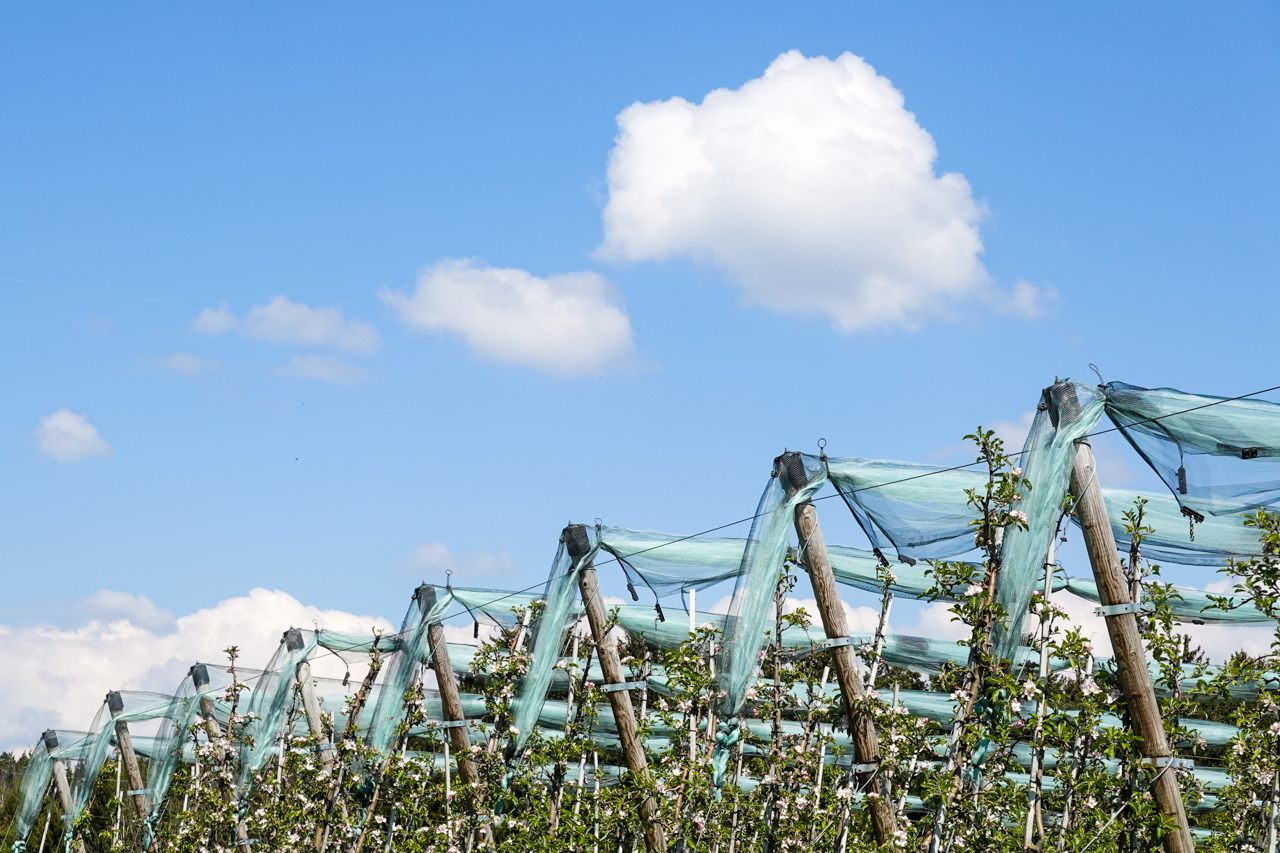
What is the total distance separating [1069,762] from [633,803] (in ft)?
9.48

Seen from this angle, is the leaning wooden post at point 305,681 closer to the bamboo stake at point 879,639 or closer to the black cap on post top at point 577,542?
the black cap on post top at point 577,542

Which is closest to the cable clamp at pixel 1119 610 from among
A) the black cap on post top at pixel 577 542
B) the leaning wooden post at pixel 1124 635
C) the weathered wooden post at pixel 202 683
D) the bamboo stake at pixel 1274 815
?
the leaning wooden post at pixel 1124 635

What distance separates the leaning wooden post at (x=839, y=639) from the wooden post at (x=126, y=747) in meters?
10.2

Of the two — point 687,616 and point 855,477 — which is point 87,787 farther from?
point 855,477

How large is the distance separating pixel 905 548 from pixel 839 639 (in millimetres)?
721

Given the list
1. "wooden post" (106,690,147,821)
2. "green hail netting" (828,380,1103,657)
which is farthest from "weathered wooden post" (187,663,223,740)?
"green hail netting" (828,380,1103,657)

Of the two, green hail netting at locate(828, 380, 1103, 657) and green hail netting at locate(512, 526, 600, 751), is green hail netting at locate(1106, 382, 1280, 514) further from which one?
green hail netting at locate(512, 526, 600, 751)

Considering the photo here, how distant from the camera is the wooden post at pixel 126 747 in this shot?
14.3m

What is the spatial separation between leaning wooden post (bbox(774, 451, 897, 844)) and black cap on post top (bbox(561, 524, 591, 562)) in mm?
1832

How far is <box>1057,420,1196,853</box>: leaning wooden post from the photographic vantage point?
534 cm

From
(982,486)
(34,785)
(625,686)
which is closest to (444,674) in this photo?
(625,686)

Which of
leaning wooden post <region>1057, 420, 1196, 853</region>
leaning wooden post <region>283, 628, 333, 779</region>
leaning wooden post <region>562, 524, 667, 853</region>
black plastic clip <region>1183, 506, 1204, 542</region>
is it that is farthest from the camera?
leaning wooden post <region>283, 628, 333, 779</region>

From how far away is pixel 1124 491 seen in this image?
6801 mm

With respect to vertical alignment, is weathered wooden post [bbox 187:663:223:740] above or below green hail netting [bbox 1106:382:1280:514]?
below
